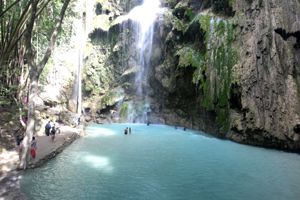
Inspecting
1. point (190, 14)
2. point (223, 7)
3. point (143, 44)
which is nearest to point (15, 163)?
point (223, 7)

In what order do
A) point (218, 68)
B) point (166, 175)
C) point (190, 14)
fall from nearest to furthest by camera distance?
point (166, 175) < point (218, 68) < point (190, 14)

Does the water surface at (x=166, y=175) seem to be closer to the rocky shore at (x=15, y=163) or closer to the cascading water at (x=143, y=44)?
the rocky shore at (x=15, y=163)

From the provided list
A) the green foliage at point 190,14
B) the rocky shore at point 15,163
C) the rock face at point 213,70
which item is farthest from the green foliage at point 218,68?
the rocky shore at point 15,163

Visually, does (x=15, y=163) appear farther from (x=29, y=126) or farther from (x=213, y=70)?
(x=213, y=70)

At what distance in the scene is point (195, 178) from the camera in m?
8.64

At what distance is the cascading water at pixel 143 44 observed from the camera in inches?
1260

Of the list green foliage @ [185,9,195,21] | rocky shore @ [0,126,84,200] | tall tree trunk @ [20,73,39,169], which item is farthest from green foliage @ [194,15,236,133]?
tall tree trunk @ [20,73,39,169]

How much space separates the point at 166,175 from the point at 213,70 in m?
13.5

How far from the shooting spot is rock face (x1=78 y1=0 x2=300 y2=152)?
44.3 ft

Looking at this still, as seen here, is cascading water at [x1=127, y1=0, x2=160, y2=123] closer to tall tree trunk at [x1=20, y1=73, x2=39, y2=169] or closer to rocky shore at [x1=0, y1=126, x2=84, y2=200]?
rocky shore at [x1=0, y1=126, x2=84, y2=200]

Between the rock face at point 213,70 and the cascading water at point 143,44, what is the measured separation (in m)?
0.71

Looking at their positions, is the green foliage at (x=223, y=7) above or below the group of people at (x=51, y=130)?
above

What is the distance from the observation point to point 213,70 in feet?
61.6

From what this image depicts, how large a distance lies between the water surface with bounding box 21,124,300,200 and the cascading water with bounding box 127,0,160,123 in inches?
780
